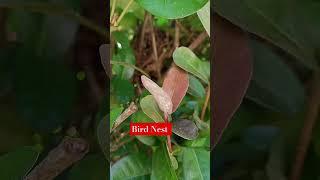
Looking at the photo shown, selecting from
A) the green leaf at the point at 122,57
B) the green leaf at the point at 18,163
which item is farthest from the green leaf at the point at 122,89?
the green leaf at the point at 18,163

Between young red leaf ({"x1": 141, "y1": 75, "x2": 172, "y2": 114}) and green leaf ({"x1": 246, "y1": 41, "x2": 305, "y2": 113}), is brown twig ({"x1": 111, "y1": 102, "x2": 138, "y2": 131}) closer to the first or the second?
young red leaf ({"x1": 141, "y1": 75, "x2": 172, "y2": 114})

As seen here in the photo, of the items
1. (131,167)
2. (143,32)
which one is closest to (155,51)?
(143,32)

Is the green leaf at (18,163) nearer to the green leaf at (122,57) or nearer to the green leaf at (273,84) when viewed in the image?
the green leaf at (122,57)

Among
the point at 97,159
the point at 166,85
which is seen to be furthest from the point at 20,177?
the point at 166,85

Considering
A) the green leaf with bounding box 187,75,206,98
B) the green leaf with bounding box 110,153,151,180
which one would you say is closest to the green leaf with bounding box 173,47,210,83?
the green leaf with bounding box 187,75,206,98

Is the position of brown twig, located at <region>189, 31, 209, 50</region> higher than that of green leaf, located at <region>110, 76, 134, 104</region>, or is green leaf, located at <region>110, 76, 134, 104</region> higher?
brown twig, located at <region>189, 31, 209, 50</region>

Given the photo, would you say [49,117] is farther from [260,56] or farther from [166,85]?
[260,56]

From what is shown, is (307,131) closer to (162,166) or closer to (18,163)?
(162,166)
